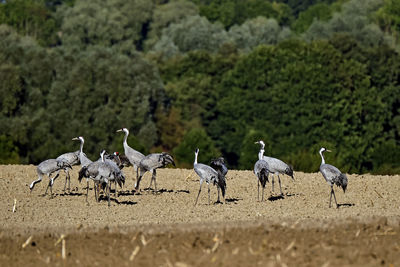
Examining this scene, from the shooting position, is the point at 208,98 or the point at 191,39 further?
the point at 191,39

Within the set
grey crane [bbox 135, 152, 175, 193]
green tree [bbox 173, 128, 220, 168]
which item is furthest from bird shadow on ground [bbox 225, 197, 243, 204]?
green tree [bbox 173, 128, 220, 168]

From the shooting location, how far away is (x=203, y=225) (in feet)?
71.6

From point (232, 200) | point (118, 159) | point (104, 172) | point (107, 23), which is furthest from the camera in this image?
point (107, 23)

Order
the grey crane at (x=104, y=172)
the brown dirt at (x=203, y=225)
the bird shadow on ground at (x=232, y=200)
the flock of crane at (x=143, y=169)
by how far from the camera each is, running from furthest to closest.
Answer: the bird shadow on ground at (x=232, y=200)
the flock of crane at (x=143, y=169)
the grey crane at (x=104, y=172)
the brown dirt at (x=203, y=225)

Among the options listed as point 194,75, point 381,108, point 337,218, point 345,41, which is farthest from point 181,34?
point 337,218

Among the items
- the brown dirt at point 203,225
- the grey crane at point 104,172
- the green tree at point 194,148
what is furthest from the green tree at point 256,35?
the grey crane at point 104,172

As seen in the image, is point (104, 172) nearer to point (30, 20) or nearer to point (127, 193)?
point (127, 193)

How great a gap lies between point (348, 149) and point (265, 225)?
57292mm

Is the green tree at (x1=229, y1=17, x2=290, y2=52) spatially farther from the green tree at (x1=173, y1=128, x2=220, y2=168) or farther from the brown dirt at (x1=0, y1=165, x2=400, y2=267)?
the brown dirt at (x1=0, y1=165, x2=400, y2=267)

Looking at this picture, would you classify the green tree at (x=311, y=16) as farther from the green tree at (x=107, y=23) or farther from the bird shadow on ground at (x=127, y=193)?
the bird shadow on ground at (x=127, y=193)

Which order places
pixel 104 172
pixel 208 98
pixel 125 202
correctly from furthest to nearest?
1. pixel 208 98
2. pixel 125 202
3. pixel 104 172

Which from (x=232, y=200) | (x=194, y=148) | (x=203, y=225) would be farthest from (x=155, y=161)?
(x=194, y=148)

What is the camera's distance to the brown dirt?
17625 millimetres

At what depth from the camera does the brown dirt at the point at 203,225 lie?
17.6 metres
